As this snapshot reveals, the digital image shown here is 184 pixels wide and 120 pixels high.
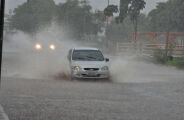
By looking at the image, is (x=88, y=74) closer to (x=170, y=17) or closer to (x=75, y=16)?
(x=75, y=16)

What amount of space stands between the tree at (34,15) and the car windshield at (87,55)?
203 ft

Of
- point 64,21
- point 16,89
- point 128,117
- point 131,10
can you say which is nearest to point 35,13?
point 64,21

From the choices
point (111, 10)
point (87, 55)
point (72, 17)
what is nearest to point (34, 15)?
point (72, 17)

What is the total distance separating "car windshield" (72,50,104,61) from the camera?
2272 centimetres

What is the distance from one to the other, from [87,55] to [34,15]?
71.7 m

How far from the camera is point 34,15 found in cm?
9350

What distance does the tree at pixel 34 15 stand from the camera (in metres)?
A: 89.6

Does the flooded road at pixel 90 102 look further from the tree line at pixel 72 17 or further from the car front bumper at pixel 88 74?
the tree line at pixel 72 17

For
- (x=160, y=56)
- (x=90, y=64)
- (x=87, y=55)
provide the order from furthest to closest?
(x=160, y=56) → (x=87, y=55) → (x=90, y=64)

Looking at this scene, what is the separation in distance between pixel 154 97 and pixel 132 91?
199 centimetres

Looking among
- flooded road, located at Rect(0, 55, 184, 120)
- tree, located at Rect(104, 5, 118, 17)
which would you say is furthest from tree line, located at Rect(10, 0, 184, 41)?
flooded road, located at Rect(0, 55, 184, 120)

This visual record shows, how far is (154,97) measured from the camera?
15.6 m

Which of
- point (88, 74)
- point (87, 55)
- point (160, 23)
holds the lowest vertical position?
point (88, 74)

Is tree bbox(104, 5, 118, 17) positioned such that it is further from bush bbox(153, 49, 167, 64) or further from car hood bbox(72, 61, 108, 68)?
car hood bbox(72, 61, 108, 68)
